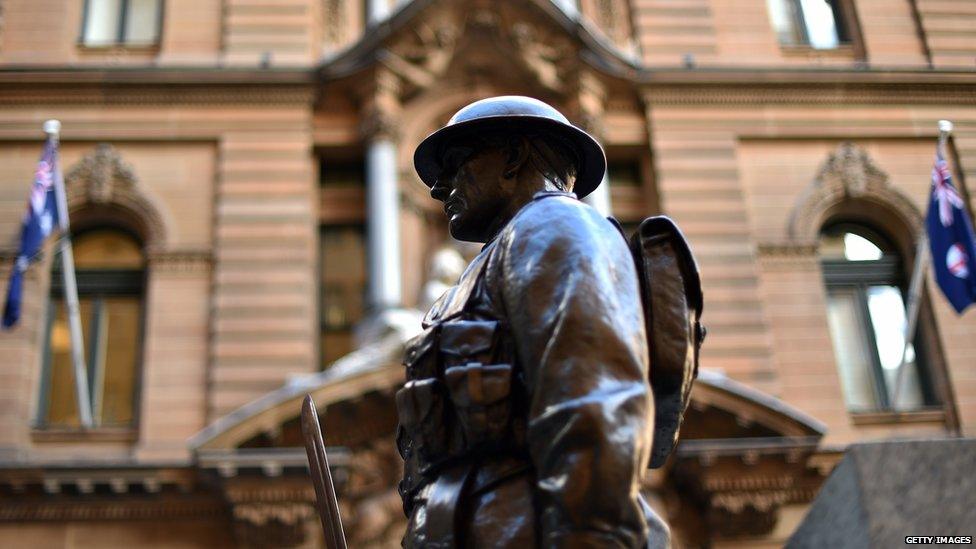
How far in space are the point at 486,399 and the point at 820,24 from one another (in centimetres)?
1663

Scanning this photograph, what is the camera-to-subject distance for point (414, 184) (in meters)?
15.3

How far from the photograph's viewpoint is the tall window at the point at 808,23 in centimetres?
1720

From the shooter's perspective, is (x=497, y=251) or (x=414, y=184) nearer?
(x=497, y=251)

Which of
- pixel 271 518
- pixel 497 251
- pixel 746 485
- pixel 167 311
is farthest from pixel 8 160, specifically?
pixel 497 251

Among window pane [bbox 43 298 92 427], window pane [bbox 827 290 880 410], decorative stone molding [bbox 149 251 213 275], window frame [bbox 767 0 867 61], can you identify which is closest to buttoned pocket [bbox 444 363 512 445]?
decorative stone molding [bbox 149 251 213 275]

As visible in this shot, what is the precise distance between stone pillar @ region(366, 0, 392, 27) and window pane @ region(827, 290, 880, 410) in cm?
756

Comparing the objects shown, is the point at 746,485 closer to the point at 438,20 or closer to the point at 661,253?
the point at 438,20

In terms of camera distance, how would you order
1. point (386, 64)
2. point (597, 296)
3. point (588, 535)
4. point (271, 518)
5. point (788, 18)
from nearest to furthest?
point (588, 535)
point (597, 296)
point (271, 518)
point (386, 64)
point (788, 18)

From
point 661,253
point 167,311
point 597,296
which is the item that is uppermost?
point 167,311

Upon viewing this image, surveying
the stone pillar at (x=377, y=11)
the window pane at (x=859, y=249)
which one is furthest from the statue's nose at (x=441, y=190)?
the window pane at (x=859, y=249)

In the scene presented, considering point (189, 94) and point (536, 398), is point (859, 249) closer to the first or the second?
point (189, 94)

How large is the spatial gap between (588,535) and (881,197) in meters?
14.9

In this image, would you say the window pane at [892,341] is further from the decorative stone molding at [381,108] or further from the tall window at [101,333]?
the tall window at [101,333]

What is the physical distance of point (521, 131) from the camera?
106 inches
